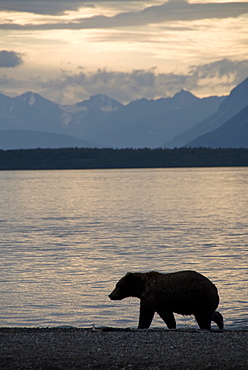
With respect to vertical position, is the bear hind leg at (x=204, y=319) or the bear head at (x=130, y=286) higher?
the bear head at (x=130, y=286)

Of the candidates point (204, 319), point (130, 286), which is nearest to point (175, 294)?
point (204, 319)

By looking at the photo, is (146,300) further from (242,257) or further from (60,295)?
(242,257)

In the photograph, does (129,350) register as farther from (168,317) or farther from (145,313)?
(168,317)

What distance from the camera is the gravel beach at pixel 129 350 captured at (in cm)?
1117

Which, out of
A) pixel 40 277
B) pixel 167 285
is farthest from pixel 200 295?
pixel 40 277

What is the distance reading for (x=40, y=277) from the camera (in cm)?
2952

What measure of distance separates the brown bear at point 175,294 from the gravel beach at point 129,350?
0.71m

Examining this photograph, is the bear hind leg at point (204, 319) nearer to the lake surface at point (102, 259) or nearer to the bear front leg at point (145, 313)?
the bear front leg at point (145, 313)

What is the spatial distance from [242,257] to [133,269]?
22.2 ft

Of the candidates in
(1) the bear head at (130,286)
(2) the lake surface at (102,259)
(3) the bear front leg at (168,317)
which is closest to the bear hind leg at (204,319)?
(3) the bear front leg at (168,317)

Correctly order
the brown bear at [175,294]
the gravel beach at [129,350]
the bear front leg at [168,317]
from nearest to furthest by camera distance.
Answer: the gravel beach at [129,350], the brown bear at [175,294], the bear front leg at [168,317]

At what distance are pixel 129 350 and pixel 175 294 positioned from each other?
2700mm

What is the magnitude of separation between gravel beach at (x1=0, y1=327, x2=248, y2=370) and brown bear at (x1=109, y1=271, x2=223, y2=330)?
706mm

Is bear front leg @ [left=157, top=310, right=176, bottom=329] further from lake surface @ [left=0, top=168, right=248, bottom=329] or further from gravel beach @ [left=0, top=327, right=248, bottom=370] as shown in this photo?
lake surface @ [left=0, top=168, right=248, bottom=329]
